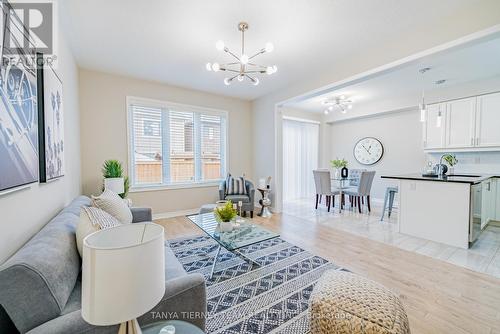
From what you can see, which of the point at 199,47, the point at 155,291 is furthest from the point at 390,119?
the point at 155,291

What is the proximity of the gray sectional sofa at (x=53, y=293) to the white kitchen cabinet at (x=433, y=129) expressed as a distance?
5.60 meters

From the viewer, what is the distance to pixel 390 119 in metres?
5.52

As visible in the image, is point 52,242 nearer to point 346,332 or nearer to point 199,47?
point 346,332

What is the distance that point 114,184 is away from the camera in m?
3.09

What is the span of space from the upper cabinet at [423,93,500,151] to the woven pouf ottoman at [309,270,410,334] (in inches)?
179

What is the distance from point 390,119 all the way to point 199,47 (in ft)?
17.3

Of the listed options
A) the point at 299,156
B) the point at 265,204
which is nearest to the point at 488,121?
the point at 299,156

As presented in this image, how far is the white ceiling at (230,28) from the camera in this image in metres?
2.05

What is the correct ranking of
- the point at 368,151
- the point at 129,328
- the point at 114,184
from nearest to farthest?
the point at 129,328 → the point at 114,184 → the point at 368,151

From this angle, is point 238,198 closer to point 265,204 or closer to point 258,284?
point 265,204

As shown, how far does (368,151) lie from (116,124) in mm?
6349

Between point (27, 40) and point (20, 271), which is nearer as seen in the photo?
point (20, 271)

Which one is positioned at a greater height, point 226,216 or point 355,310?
point 226,216

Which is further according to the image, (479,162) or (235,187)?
(235,187)
